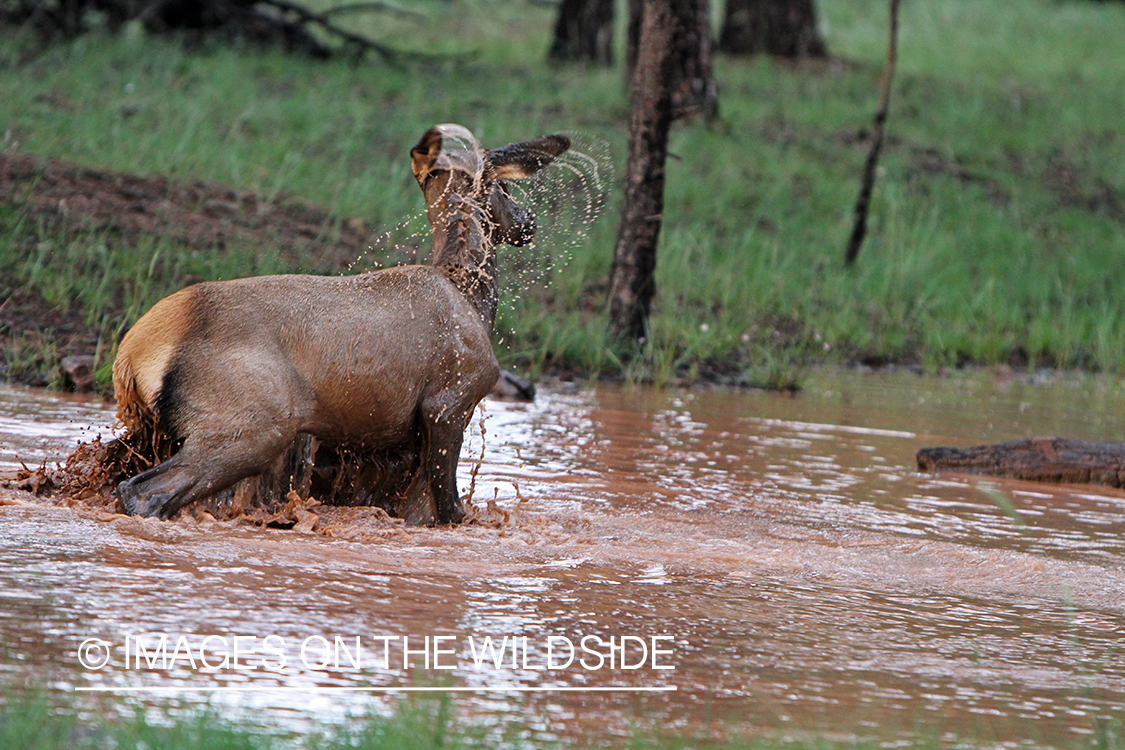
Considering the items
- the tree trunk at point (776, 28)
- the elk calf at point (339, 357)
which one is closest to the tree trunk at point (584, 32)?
the tree trunk at point (776, 28)

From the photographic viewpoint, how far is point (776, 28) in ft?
70.5

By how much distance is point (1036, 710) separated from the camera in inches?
122

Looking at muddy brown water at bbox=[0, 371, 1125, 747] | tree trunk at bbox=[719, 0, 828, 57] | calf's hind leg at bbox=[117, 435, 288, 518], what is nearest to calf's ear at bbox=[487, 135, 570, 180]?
muddy brown water at bbox=[0, 371, 1125, 747]

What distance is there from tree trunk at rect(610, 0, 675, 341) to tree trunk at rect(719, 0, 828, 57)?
1310 centimetres

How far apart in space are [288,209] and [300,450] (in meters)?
6.37

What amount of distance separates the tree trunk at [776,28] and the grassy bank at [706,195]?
2.27 feet

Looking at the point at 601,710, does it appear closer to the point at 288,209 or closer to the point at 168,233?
the point at 168,233

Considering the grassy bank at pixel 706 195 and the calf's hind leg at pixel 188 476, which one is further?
the grassy bank at pixel 706 195

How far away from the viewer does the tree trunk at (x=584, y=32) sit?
65.7 ft

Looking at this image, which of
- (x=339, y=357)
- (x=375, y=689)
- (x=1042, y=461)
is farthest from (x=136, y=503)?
(x=1042, y=461)

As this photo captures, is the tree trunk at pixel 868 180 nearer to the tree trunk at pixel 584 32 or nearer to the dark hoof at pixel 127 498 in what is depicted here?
the tree trunk at pixel 584 32

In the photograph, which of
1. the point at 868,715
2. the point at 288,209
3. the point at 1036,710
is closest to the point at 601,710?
the point at 868,715

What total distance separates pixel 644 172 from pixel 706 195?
5.07 metres

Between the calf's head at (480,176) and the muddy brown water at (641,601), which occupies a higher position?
the calf's head at (480,176)
